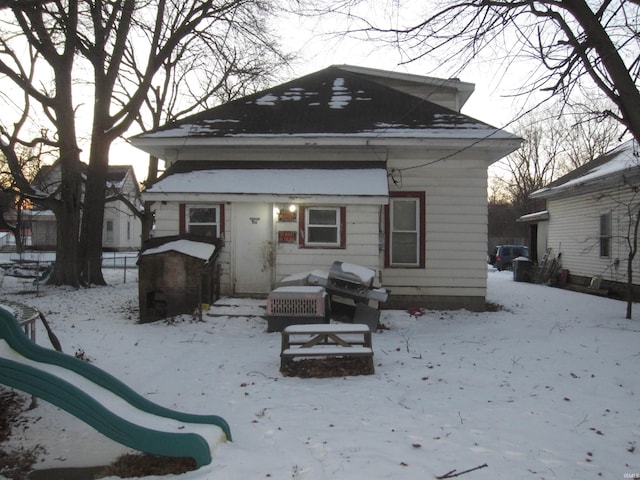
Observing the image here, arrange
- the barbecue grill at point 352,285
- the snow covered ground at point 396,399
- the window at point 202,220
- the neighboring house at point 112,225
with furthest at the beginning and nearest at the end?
1. the neighboring house at point 112,225
2. the window at point 202,220
3. the barbecue grill at point 352,285
4. the snow covered ground at point 396,399

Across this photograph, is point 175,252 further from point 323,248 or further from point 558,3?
point 558,3

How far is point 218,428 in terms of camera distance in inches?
162

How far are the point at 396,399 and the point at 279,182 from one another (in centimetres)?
664

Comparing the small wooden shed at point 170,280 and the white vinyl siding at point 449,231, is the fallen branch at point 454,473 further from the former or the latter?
the white vinyl siding at point 449,231

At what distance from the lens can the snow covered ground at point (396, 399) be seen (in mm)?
3836

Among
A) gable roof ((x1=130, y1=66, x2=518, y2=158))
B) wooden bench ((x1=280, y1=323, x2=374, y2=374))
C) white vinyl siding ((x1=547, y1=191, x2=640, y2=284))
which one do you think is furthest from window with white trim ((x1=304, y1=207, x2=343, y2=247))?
white vinyl siding ((x1=547, y1=191, x2=640, y2=284))

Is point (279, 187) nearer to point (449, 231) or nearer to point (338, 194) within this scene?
point (338, 194)

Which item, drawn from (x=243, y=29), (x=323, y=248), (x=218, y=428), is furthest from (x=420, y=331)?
(x=243, y=29)

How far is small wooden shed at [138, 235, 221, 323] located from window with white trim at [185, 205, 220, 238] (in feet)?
4.60

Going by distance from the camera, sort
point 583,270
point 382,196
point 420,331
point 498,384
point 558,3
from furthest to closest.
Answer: point 583,270, point 382,196, point 420,331, point 498,384, point 558,3

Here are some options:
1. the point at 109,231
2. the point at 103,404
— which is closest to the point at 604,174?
the point at 103,404

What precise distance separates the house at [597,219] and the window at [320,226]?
815 centimetres

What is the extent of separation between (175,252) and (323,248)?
328 centimetres

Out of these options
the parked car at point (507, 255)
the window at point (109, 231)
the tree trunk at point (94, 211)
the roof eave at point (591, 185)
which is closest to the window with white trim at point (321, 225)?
the tree trunk at point (94, 211)
